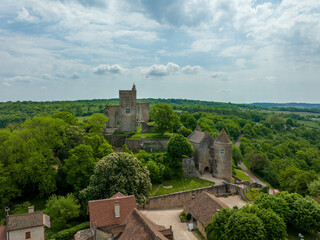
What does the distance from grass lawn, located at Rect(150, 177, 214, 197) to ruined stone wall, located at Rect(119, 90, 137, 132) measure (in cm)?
1768

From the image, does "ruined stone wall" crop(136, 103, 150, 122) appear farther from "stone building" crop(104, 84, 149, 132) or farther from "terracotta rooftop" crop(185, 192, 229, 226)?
"terracotta rooftop" crop(185, 192, 229, 226)

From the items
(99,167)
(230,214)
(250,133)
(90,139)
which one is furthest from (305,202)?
(250,133)

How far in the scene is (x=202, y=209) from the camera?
27781 millimetres

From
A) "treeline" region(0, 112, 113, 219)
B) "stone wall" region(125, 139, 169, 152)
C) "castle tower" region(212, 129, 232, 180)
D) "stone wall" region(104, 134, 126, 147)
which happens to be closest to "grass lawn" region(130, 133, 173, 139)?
"stone wall" region(125, 139, 169, 152)

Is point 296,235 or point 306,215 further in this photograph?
point 296,235

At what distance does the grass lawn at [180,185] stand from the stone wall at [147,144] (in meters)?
9.86

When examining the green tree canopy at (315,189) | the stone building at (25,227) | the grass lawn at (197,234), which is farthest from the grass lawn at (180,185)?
the stone building at (25,227)

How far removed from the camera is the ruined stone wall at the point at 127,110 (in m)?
Result: 49.0

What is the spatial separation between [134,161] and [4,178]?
55.6ft

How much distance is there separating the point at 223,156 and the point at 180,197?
11897 mm

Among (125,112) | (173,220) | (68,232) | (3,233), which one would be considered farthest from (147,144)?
(3,233)

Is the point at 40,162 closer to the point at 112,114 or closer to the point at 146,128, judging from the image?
the point at 112,114

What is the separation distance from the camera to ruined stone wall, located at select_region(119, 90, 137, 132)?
4900 centimetres

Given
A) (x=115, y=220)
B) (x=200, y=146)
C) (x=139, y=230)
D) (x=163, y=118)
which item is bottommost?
(x=115, y=220)
